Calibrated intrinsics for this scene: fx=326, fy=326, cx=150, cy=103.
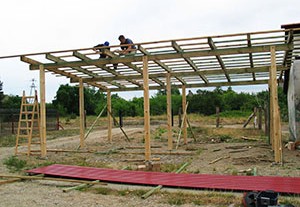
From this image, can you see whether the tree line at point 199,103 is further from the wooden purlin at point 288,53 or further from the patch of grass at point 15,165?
the patch of grass at point 15,165

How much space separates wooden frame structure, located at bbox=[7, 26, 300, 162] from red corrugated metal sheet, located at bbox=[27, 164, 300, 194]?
6.60 ft

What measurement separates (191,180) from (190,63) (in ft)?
17.7

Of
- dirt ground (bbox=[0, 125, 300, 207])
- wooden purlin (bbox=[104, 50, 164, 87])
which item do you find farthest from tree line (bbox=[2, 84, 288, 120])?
dirt ground (bbox=[0, 125, 300, 207])

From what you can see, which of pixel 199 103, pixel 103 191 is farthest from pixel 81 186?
pixel 199 103

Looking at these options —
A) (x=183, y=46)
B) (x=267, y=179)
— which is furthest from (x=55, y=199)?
(x=183, y=46)

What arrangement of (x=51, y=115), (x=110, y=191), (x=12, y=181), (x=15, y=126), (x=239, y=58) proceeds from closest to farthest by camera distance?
(x=110, y=191), (x=12, y=181), (x=239, y=58), (x=15, y=126), (x=51, y=115)

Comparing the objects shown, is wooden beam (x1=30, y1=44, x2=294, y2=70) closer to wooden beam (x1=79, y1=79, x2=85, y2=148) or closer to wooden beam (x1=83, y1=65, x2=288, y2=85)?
wooden beam (x1=79, y1=79, x2=85, y2=148)

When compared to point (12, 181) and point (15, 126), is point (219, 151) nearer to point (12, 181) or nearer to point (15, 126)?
point (12, 181)

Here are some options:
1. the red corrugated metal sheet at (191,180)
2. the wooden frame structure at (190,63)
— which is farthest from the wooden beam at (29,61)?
the red corrugated metal sheet at (191,180)

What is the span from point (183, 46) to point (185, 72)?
370cm

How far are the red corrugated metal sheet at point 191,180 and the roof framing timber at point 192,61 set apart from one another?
3.68 m

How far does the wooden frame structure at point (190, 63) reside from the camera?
9.12m

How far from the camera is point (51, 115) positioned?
93.0ft

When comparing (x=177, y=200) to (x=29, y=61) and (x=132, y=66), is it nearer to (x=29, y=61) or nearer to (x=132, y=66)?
(x=132, y=66)
